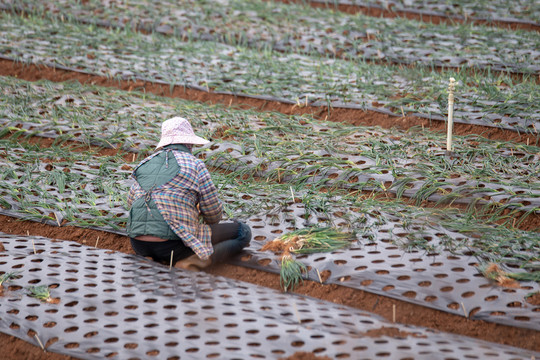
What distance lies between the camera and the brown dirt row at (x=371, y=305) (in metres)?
2.89

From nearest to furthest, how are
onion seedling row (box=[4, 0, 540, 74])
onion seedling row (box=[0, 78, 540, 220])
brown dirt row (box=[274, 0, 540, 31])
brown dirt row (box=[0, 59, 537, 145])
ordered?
onion seedling row (box=[0, 78, 540, 220])
brown dirt row (box=[0, 59, 537, 145])
onion seedling row (box=[4, 0, 540, 74])
brown dirt row (box=[274, 0, 540, 31])

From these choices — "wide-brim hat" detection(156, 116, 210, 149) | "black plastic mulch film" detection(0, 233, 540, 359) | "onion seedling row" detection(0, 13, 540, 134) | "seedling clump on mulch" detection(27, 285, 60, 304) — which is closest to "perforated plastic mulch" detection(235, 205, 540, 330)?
"black plastic mulch film" detection(0, 233, 540, 359)

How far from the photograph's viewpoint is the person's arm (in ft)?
10.9

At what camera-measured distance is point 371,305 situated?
Result: 3.18m

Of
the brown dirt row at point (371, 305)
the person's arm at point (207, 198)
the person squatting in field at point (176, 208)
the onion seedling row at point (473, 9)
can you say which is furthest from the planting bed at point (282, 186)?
the onion seedling row at point (473, 9)

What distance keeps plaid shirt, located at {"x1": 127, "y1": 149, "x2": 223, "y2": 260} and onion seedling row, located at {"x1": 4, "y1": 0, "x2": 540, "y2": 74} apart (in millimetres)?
4156

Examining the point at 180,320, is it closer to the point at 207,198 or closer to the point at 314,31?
the point at 207,198

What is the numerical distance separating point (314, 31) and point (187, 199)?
5.00 metres

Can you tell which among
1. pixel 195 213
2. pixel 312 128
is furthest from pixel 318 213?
pixel 312 128

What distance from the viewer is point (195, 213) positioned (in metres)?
3.36

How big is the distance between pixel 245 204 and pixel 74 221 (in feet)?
4.01

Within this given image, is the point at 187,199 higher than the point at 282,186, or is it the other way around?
the point at 187,199

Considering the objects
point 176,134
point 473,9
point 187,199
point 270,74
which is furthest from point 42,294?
point 473,9

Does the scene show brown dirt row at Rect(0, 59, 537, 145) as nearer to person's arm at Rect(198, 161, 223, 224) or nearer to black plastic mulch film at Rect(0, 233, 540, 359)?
person's arm at Rect(198, 161, 223, 224)
